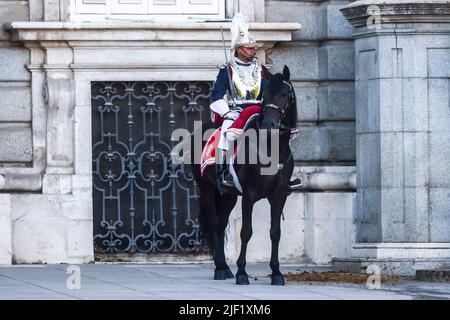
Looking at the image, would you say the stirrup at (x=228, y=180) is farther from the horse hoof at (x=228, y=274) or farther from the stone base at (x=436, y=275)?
the stone base at (x=436, y=275)

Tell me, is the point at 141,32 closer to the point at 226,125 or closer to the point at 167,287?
the point at 226,125

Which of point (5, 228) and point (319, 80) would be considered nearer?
point (5, 228)

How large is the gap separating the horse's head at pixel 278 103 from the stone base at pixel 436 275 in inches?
103

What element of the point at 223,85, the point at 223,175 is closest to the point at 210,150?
the point at 223,175

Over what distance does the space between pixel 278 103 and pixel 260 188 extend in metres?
0.96

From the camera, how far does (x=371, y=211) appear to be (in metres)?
19.4

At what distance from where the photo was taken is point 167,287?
16.4 meters

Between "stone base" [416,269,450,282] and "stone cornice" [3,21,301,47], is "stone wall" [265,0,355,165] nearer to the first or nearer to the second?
"stone cornice" [3,21,301,47]

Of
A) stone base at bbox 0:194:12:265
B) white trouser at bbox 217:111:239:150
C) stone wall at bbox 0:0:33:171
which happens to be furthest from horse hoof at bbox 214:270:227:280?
stone wall at bbox 0:0:33:171

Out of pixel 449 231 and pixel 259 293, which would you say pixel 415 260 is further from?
pixel 259 293

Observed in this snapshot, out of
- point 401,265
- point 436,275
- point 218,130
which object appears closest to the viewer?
point 218,130

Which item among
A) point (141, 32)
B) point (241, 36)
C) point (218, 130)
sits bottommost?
point (218, 130)

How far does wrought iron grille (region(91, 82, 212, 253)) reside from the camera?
2028 cm

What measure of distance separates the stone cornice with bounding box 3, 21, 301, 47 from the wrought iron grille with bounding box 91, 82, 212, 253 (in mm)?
528
